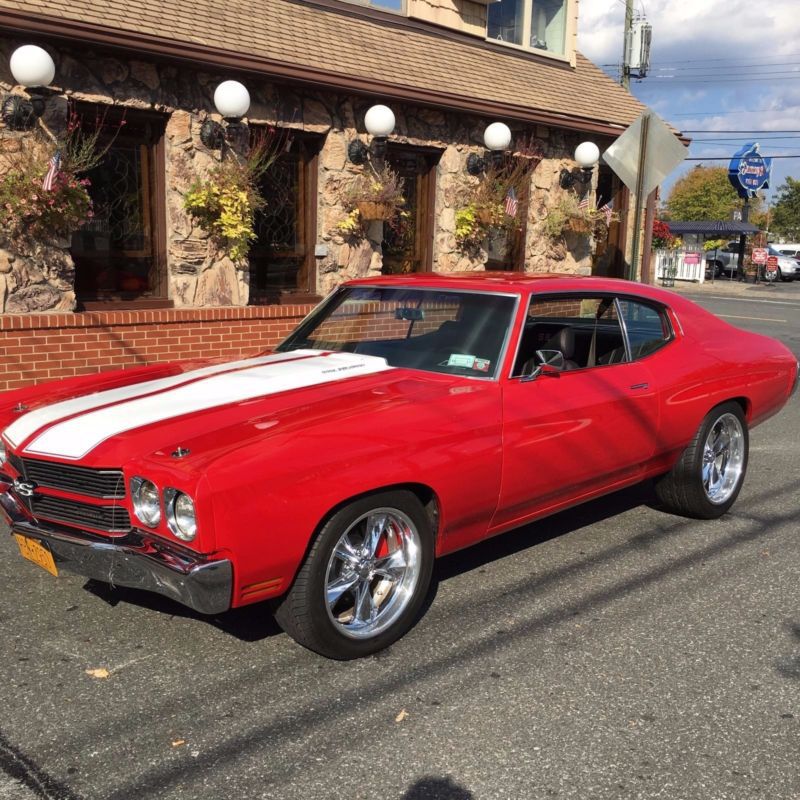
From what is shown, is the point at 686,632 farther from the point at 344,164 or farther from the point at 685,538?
the point at 344,164

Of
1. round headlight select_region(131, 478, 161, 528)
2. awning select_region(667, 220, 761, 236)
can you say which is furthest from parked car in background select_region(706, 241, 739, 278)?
round headlight select_region(131, 478, 161, 528)

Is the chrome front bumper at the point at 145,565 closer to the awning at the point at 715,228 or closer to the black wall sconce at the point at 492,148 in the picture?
the black wall sconce at the point at 492,148

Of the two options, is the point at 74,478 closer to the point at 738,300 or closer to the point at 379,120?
the point at 379,120

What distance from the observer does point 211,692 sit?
10.5 ft

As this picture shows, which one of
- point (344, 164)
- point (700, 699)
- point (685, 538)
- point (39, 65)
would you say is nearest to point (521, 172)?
point (344, 164)

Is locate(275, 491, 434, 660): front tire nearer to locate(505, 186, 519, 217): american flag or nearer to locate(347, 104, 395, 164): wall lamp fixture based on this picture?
locate(347, 104, 395, 164): wall lamp fixture

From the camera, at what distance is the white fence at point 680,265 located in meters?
35.8

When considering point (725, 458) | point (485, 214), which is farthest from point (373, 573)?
point (485, 214)

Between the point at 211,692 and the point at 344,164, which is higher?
the point at 344,164

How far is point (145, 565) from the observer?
307 centimetres

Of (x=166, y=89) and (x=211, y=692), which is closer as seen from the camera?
(x=211, y=692)

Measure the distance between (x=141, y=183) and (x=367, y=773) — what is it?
7439mm

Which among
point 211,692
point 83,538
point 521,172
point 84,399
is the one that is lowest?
point 211,692

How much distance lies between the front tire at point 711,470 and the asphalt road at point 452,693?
0.65 meters
